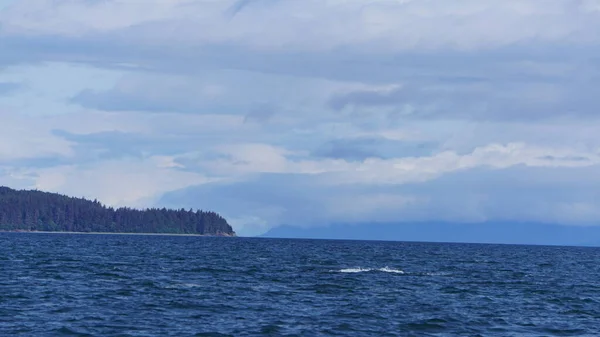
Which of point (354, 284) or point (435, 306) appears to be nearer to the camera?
point (435, 306)

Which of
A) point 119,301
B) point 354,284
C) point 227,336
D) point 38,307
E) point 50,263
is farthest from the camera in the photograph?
point 50,263

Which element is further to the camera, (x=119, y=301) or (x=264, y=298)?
(x=264, y=298)

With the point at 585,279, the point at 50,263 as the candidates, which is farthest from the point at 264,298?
the point at 585,279

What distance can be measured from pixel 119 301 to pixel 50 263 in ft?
138

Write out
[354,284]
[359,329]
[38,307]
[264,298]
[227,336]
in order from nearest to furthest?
[227,336]
[359,329]
[38,307]
[264,298]
[354,284]

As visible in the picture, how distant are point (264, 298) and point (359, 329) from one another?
1511 centimetres

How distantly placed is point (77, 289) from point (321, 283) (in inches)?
836

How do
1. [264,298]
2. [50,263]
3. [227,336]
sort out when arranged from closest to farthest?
[227,336] → [264,298] → [50,263]

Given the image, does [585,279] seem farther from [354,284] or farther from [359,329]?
[359,329]

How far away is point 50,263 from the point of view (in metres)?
98.2

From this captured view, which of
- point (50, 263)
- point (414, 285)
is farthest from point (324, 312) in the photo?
point (50, 263)

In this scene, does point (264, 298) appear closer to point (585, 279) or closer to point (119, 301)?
point (119, 301)

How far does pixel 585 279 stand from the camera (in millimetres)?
100938

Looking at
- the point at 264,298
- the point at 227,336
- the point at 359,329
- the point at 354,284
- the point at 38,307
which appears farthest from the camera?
the point at 354,284
